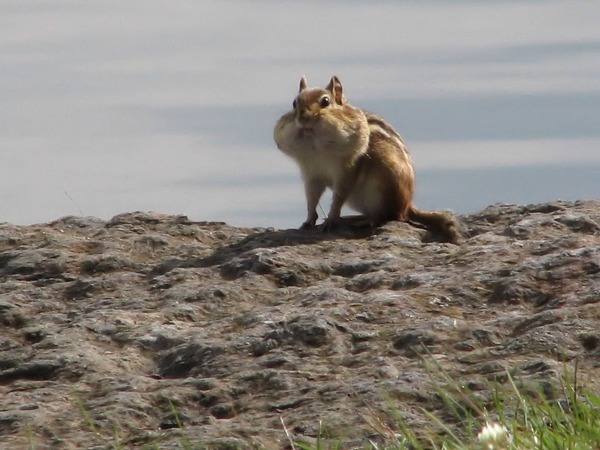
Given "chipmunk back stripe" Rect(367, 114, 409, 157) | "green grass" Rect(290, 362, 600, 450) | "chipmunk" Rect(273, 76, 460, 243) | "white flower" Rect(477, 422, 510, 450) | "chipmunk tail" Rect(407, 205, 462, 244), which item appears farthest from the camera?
"chipmunk back stripe" Rect(367, 114, 409, 157)

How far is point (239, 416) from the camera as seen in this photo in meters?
4.44

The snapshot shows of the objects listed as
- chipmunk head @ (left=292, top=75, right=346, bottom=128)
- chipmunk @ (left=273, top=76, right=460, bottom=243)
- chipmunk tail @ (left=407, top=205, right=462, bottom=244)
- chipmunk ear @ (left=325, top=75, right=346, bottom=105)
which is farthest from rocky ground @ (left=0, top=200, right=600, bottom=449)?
chipmunk ear @ (left=325, top=75, right=346, bottom=105)

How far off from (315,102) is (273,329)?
13.5 ft

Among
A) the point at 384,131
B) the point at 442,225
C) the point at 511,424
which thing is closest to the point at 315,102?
the point at 384,131

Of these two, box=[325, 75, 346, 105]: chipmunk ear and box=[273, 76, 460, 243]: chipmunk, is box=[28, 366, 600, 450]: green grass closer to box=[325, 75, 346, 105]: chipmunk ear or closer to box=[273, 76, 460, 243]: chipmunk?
box=[273, 76, 460, 243]: chipmunk

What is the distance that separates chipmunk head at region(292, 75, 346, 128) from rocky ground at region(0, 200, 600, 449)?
6.20ft

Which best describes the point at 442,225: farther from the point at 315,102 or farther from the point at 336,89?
the point at 336,89

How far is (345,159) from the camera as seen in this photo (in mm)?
8781

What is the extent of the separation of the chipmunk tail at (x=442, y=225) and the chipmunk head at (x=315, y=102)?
1.08m

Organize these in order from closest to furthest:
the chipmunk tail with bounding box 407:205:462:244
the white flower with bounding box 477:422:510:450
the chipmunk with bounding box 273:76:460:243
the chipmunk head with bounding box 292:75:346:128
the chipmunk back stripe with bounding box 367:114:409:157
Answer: the white flower with bounding box 477:422:510:450 → the chipmunk tail with bounding box 407:205:462:244 → the chipmunk with bounding box 273:76:460:243 → the chipmunk head with bounding box 292:75:346:128 → the chipmunk back stripe with bounding box 367:114:409:157

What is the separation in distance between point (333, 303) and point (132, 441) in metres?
1.38

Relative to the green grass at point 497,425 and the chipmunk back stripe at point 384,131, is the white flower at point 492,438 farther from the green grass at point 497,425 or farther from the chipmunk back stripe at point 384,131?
the chipmunk back stripe at point 384,131

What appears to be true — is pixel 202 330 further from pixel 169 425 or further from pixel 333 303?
pixel 169 425

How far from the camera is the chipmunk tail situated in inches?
284
